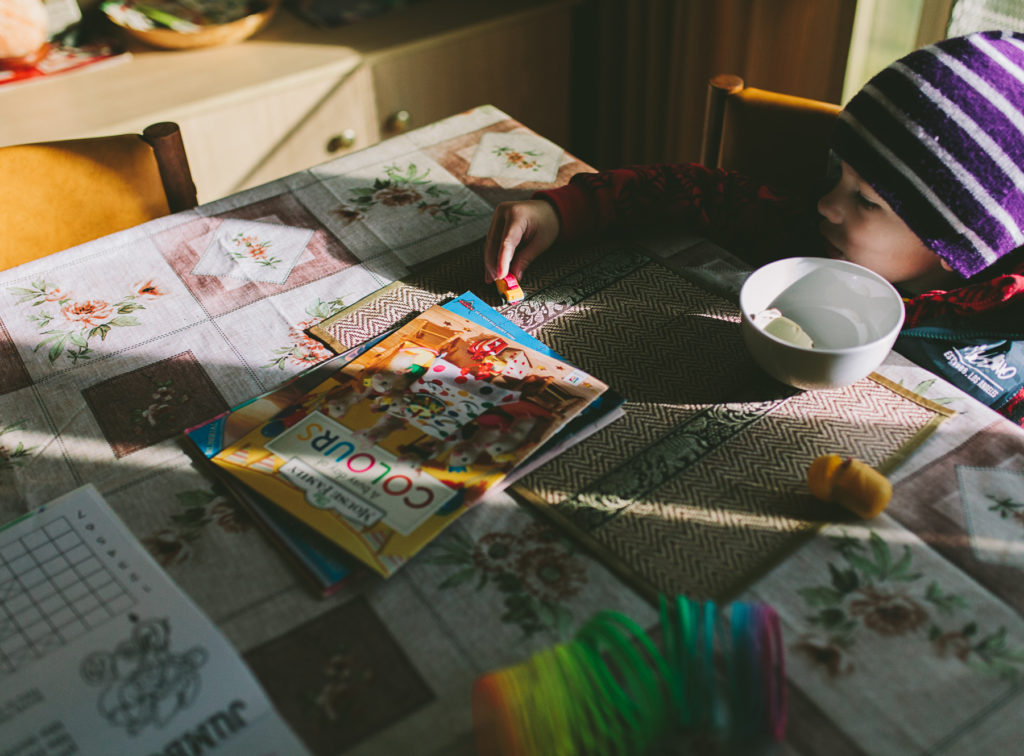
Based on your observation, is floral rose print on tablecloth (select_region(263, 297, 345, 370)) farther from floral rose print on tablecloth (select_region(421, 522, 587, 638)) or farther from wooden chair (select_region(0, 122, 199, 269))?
wooden chair (select_region(0, 122, 199, 269))

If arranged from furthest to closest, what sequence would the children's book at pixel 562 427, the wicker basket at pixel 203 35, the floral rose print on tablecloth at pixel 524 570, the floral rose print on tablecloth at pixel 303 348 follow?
the wicker basket at pixel 203 35 → the floral rose print on tablecloth at pixel 303 348 → the children's book at pixel 562 427 → the floral rose print on tablecloth at pixel 524 570

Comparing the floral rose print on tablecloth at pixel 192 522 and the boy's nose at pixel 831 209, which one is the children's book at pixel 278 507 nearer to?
the floral rose print on tablecloth at pixel 192 522

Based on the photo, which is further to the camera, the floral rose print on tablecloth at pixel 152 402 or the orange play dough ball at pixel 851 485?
the floral rose print on tablecloth at pixel 152 402

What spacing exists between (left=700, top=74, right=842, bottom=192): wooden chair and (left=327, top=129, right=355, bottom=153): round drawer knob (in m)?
1.11

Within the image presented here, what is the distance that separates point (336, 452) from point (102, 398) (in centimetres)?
26

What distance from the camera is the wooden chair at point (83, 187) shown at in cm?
109

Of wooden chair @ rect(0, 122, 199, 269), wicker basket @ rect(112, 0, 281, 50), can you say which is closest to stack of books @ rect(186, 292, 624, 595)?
wooden chair @ rect(0, 122, 199, 269)

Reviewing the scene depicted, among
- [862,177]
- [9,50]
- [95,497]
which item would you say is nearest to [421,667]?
[95,497]

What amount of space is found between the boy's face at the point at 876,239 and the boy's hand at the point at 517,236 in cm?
32

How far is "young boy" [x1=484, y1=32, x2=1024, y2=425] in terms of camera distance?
2.50 feet

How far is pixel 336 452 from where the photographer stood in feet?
2.36

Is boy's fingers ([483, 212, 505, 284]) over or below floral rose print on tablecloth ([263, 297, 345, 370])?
over

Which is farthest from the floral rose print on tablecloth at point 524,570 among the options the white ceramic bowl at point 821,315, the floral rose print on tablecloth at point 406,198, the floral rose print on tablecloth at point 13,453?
the floral rose print on tablecloth at point 406,198

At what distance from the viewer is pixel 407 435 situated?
734 millimetres
